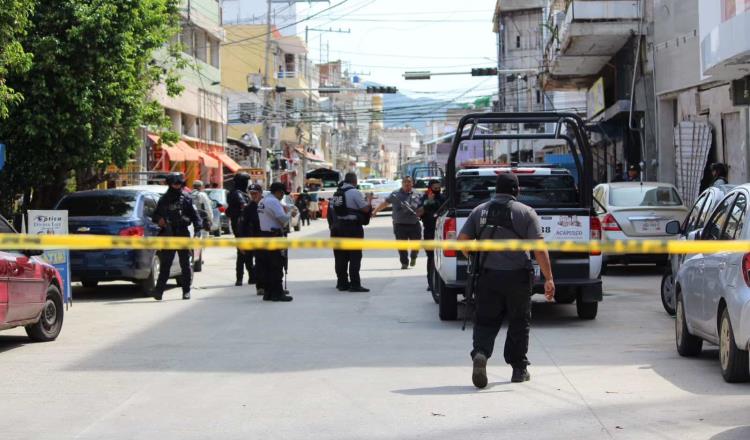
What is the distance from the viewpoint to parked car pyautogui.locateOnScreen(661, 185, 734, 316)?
1188 centimetres

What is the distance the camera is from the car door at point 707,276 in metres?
9.38

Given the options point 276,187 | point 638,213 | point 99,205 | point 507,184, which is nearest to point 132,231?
point 99,205

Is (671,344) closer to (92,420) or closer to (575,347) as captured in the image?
(575,347)

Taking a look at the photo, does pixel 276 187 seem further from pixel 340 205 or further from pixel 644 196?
pixel 644 196

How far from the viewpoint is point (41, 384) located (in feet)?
31.1

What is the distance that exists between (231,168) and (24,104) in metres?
33.7

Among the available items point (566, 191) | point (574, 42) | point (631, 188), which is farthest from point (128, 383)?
point (574, 42)

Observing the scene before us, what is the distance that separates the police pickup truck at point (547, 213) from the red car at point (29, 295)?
4.43 meters

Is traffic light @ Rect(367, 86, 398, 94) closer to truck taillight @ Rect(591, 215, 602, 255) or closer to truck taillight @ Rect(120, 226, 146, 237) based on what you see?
truck taillight @ Rect(120, 226, 146, 237)

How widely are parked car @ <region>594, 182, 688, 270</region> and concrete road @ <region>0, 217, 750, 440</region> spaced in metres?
4.16

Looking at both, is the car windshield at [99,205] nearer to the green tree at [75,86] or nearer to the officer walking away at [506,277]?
the green tree at [75,86]

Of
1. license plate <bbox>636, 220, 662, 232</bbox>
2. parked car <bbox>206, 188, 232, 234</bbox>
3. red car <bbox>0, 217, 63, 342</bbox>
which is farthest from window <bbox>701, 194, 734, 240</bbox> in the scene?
parked car <bbox>206, 188, 232, 234</bbox>

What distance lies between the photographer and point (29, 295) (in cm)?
1130

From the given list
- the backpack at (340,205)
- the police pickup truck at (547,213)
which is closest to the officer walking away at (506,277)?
the police pickup truck at (547,213)
